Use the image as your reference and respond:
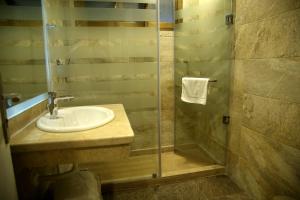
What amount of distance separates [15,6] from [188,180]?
6.58 feet

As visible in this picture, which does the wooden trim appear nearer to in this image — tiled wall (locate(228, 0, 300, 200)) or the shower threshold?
the shower threshold

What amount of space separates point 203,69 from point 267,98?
89 cm

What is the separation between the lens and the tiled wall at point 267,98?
1.31 m

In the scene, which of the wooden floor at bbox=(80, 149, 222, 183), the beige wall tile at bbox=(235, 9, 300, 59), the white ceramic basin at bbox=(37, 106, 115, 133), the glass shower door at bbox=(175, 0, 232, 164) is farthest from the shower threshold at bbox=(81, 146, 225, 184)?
the beige wall tile at bbox=(235, 9, 300, 59)

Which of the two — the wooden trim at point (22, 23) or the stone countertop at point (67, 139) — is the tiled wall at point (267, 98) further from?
the wooden trim at point (22, 23)

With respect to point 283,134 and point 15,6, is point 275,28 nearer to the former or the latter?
point 283,134

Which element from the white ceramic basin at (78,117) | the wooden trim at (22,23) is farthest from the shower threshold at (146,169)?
the wooden trim at (22,23)

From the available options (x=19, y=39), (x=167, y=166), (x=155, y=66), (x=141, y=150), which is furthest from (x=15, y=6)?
(x=167, y=166)

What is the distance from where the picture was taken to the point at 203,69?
2293 millimetres

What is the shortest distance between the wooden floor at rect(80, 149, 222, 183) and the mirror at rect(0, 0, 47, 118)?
97 centimetres

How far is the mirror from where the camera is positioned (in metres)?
1.14

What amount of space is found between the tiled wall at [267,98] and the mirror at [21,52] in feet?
5.36

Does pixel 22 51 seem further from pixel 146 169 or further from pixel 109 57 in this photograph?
pixel 146 169

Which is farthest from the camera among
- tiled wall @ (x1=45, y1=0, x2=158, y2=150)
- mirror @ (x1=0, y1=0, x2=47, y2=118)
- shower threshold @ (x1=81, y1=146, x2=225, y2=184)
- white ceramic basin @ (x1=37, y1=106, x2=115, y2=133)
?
shower threshold @ (x1=81, y1=146, x2=225, y2=184)
